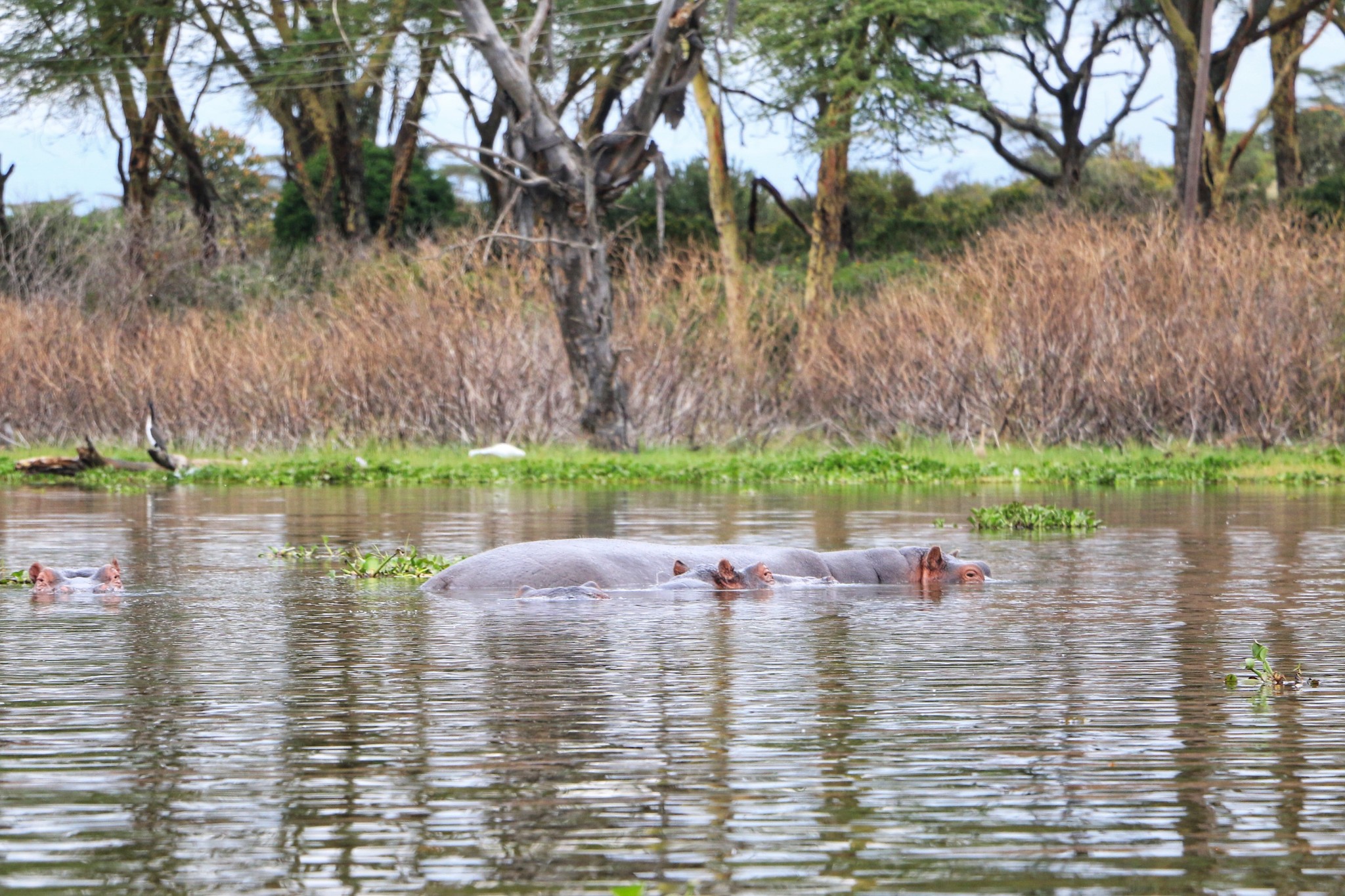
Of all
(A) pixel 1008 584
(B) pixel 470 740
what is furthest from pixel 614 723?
(A) pixel 1008 584

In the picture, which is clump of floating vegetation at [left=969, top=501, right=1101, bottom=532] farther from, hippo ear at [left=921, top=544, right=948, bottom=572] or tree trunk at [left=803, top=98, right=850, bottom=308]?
tree trunk at [left=803, top=98, right=850, bottom=308]

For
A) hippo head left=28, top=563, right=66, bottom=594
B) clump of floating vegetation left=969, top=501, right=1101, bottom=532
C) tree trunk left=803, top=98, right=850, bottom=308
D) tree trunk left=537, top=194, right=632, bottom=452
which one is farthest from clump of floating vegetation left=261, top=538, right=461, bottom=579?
tree trunk left=803, top=98, right=850, bottom=308

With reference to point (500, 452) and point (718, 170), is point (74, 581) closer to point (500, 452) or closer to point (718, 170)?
point (500, 452)

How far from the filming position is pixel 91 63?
38281 mm

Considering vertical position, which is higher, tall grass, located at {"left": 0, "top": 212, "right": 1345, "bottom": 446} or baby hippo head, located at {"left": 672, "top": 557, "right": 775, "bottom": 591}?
tall grass, located at {"left": 0, "top": 212, "right": 1345, "bottom": 446}

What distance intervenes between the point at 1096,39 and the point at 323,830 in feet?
132

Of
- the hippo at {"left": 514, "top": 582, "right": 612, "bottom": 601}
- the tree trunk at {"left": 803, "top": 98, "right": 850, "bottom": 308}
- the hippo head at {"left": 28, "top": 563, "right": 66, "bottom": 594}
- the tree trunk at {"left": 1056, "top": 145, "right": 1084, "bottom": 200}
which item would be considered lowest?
the hippo at {"left": 514, "top": 582, "right": 612, "bottom": 601}

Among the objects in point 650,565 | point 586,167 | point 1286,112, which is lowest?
point 650,565

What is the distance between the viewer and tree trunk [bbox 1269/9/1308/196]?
126 feet

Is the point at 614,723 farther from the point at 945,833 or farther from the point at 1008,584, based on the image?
the point at 1008,584

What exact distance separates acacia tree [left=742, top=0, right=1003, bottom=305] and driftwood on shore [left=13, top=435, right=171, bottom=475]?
15.3 meters

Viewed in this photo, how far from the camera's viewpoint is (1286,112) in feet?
128

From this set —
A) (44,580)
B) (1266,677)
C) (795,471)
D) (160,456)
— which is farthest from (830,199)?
(1266,677)

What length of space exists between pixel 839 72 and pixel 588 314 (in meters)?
13.6
